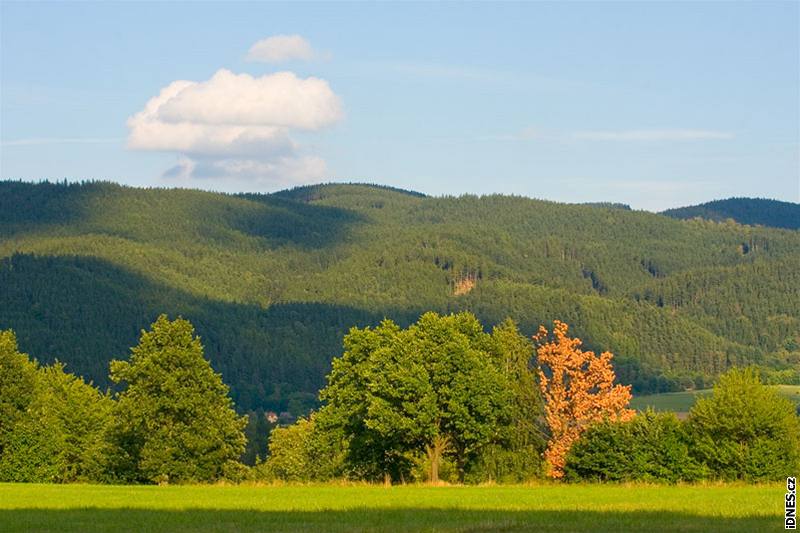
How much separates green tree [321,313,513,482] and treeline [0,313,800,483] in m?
0.09

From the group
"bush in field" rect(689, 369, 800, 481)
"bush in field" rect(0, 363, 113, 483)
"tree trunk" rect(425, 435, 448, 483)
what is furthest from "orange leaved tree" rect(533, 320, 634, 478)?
"bush in field" rect(0, 363, 113, 483)

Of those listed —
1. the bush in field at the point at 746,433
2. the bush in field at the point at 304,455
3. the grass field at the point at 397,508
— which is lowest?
the bush in field at the point at 304,455

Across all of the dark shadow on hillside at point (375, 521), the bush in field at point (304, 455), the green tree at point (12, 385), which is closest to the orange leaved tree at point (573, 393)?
the bush in field at point (304, 455)

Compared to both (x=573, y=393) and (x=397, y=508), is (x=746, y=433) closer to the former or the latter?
(x=573, y=393)

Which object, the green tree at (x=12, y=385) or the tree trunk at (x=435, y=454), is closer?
the tree trunk at (x=435, y=454)

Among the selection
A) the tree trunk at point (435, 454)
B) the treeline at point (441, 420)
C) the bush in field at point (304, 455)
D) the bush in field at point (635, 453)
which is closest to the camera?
the bush in field at point (635, 453)

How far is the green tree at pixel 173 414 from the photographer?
289 feet

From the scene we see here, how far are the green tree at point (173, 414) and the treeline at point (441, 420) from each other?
0.32 ft

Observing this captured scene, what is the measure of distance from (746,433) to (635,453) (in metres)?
6.67

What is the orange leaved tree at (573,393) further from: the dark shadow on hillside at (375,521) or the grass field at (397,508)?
the dark shadow on hillside at (375,521)

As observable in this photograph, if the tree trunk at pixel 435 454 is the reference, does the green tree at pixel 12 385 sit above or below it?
above

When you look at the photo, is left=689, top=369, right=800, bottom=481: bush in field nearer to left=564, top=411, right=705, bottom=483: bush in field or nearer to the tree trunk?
left=564, top=411, right=705, bottom=483: bush in field

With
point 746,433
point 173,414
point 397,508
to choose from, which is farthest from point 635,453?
point 173,414

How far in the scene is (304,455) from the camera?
133625 millimetres
